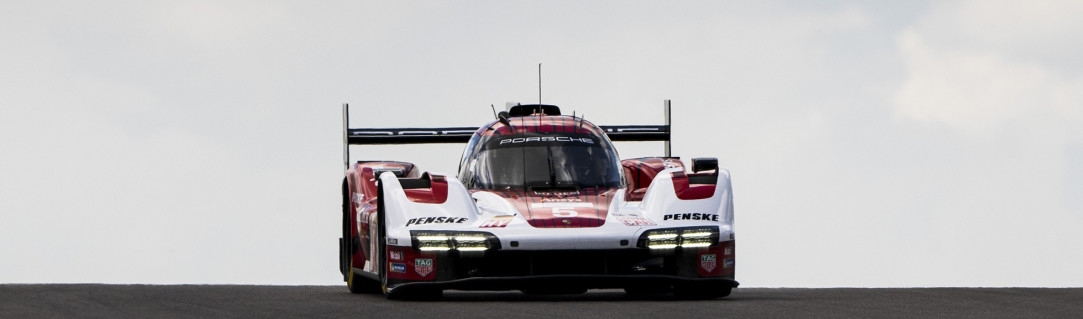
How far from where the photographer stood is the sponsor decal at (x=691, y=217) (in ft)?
42.8

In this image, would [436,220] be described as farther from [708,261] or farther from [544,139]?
[544,139]

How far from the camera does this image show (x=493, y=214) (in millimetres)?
13102

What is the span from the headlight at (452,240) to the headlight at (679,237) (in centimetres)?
117

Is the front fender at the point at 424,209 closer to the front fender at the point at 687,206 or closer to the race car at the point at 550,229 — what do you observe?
the race car at the point at 550,229

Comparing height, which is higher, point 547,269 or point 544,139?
point 544,139

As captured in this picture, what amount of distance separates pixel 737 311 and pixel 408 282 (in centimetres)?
300

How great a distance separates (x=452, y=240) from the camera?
12.6 metres

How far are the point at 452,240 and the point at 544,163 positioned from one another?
7.92 feet

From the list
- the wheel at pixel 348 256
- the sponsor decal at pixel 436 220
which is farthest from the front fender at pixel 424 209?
the wheel at pixel 348 256

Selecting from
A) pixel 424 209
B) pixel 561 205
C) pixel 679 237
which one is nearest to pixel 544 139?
pixel 561 205

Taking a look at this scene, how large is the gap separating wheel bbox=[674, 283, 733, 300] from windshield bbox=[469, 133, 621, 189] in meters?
1.77

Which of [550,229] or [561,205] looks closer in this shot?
[550,229]

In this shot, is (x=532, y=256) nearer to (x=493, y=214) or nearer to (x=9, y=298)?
(x=493, y=214)

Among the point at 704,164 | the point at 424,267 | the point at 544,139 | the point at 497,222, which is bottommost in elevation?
→ the point at 424,267
